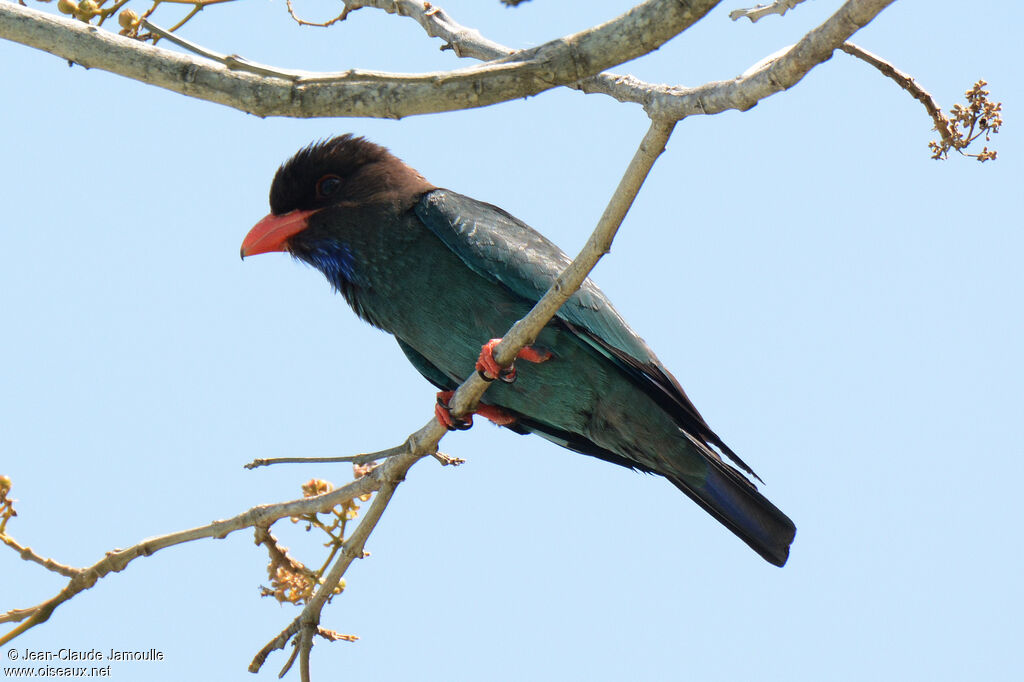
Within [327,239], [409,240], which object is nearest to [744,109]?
[409,240]

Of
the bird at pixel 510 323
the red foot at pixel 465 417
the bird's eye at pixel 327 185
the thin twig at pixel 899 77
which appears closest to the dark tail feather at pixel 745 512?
the bird at pixel 510 323

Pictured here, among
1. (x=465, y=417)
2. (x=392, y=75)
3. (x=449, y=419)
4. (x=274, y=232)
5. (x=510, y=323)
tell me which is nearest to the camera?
(x=392, y=75)

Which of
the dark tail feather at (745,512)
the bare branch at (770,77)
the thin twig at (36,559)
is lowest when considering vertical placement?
the thin twig at (36,559)

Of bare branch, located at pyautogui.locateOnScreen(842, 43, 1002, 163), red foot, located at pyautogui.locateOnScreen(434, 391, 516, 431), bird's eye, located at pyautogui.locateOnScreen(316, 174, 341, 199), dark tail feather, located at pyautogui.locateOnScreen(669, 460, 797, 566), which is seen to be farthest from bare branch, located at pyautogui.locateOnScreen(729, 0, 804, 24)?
bird's eye, located at pyautogui.locateOnScreen(316, 174, 341, 199)

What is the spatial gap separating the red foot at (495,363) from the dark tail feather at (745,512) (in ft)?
3.57

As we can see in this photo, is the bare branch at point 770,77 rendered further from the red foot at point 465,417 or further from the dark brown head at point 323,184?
the dark brown head at point 323,184

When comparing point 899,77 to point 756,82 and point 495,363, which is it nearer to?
point 756,82

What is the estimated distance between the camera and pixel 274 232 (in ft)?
19.3

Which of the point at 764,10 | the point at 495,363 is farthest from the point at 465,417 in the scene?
the point at 764,10

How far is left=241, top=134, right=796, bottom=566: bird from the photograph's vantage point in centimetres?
530

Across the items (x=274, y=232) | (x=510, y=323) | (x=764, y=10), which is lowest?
(x=510, y=323)

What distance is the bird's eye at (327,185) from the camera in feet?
19.4

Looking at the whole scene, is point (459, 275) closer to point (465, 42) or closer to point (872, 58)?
point (465, 42)

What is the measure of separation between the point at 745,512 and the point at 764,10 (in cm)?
267
